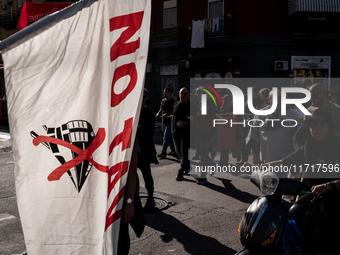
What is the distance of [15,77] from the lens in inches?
73.0

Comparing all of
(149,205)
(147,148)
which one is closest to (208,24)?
(147,148)

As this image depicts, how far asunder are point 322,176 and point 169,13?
22.7m

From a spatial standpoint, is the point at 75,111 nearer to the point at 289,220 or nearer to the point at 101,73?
the point at 101,73

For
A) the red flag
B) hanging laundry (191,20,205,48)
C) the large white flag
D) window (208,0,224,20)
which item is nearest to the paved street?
the large white flag

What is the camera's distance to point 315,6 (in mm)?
19953

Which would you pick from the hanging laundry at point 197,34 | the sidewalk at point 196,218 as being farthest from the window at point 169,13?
the sidewalk at point 196,218

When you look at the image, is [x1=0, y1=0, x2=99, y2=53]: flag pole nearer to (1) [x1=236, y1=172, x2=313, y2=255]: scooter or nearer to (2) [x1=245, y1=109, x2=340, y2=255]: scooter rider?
(1) [x1=236, y1=172, x2=313, y2=255]: scooter

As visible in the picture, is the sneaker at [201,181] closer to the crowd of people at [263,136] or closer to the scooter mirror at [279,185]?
the crowd of people at [263,136]

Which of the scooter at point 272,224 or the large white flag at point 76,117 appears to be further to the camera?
the scooter at point 272,224

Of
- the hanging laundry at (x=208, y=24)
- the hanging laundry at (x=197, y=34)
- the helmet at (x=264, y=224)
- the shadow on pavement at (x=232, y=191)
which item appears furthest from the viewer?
the hanging laundry at (x=197, y=34)

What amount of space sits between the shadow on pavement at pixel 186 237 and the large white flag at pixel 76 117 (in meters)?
2.30

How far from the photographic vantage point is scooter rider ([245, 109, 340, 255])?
295 cm

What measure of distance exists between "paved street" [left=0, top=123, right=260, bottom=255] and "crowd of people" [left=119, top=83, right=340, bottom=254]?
17.1 inches

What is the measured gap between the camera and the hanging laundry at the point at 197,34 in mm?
22125
